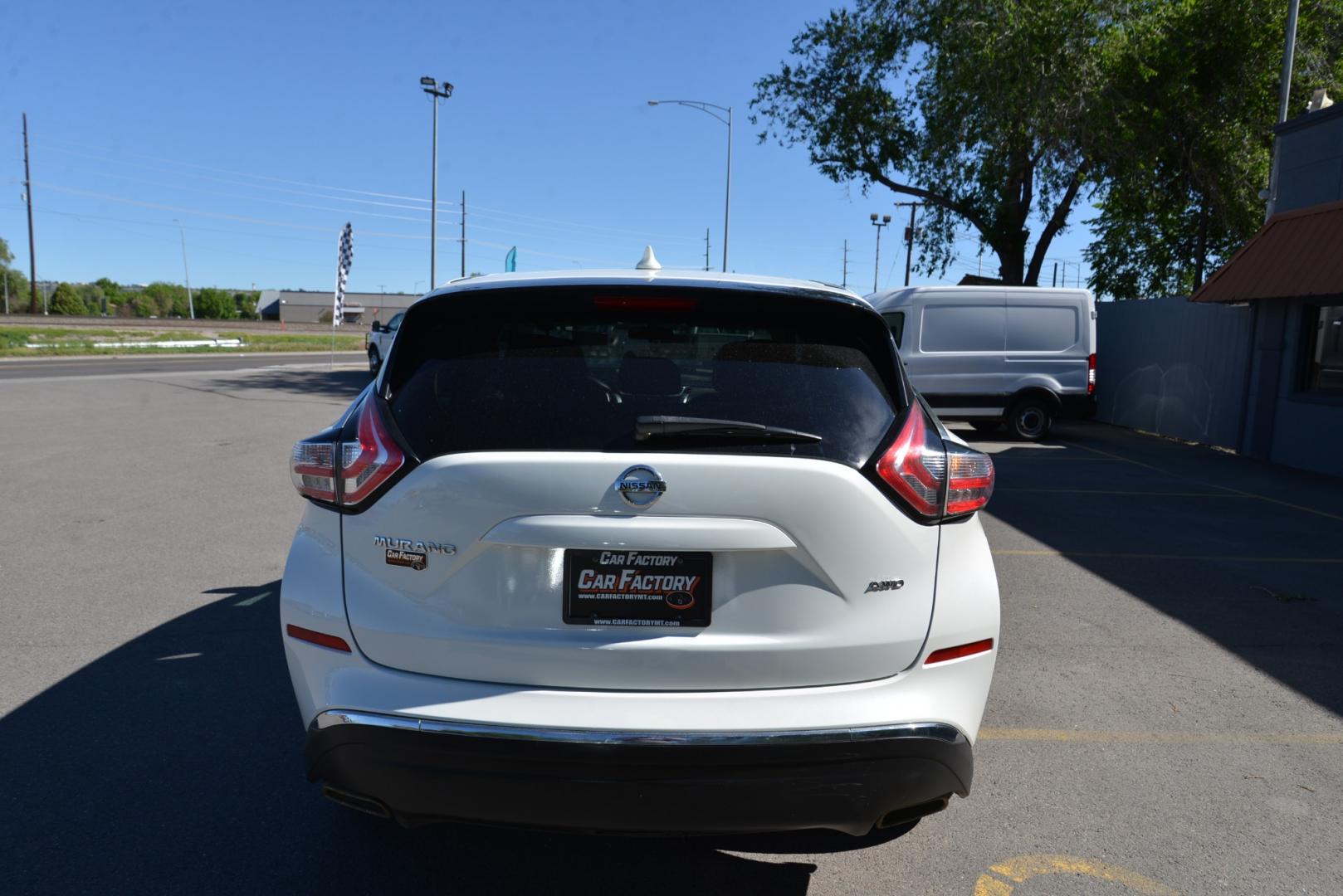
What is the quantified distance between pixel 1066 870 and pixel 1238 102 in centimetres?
2559

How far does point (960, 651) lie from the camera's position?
2.51 metres

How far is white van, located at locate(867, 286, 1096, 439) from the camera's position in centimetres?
1522

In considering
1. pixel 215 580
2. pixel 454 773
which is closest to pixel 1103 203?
pixel 215 580

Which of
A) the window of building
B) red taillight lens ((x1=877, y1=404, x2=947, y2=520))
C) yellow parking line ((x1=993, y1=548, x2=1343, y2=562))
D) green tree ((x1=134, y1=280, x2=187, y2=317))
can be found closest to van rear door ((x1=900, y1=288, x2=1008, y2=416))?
the window of building

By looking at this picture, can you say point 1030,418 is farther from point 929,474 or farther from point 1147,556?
point 929,474

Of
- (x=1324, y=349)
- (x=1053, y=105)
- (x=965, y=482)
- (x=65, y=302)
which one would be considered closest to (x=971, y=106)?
(x=1053, y=105)

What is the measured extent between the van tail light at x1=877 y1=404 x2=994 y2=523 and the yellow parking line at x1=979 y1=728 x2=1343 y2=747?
180cm

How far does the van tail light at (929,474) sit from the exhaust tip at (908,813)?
0.72 meters

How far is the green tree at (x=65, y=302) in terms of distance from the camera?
301ft

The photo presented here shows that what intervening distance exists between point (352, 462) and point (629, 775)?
1050 mm

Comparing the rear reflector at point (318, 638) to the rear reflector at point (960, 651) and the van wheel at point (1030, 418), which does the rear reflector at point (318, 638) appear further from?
the van wheel at point (1030, 418)

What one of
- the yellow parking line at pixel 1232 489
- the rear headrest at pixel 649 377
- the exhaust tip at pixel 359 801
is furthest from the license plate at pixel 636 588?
the yellow parking line at pixel 1232 489

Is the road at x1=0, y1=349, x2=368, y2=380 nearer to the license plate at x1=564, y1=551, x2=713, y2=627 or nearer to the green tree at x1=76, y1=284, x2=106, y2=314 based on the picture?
the license plate at x1=564, y1=551, x2=713, y2=627

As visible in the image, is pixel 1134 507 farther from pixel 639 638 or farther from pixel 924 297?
pixel 639 638
